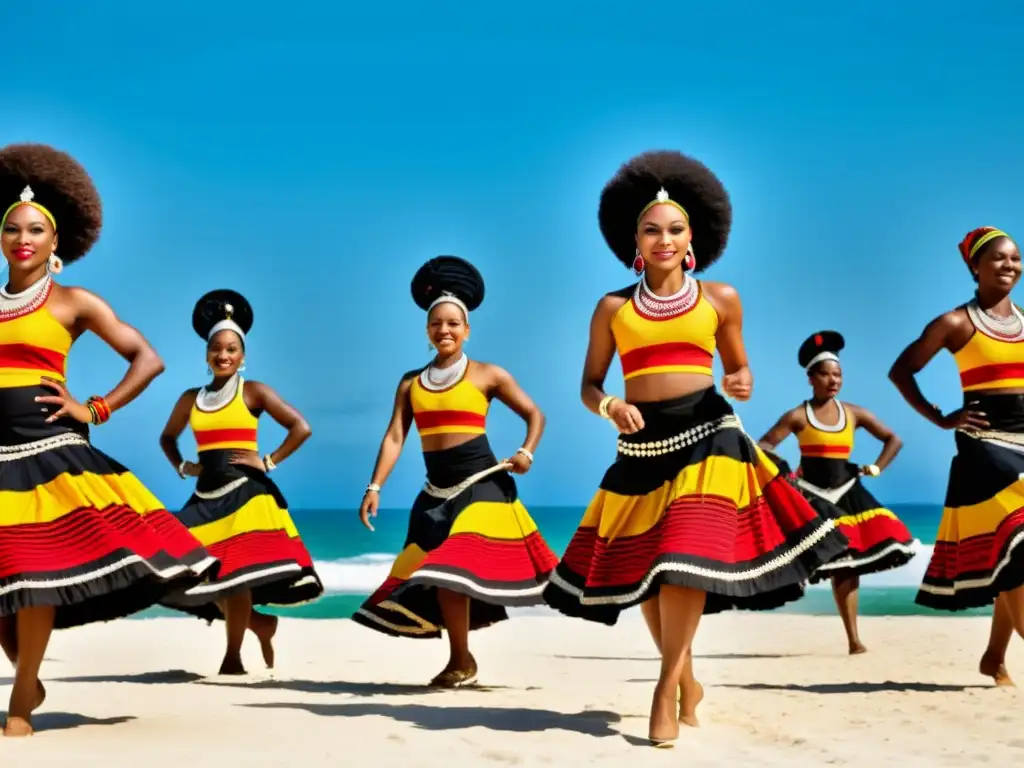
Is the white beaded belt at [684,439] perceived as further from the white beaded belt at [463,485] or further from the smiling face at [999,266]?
the smiling face at [999,266]

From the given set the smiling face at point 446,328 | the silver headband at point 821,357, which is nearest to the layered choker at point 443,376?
the smiling face at point 446,328

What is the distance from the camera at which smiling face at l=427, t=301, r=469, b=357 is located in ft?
29.8

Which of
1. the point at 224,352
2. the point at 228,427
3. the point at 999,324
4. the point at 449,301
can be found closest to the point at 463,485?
the point at 449,301

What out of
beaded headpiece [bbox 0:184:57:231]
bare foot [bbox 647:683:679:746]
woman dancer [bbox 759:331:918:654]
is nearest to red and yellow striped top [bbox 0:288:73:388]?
beaded headpiece [bbox 0:184:57:231]

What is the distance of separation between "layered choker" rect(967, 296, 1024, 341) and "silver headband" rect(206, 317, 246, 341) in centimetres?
499

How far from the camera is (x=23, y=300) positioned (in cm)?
666

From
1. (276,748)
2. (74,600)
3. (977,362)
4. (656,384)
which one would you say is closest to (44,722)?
(74,600)

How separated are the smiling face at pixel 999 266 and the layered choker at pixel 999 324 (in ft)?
0.45

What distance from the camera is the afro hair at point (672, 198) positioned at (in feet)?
22.7

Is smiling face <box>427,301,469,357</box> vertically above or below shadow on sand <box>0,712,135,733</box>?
above

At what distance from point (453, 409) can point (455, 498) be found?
55 centimetres

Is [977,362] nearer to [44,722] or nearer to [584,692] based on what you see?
[584,692]

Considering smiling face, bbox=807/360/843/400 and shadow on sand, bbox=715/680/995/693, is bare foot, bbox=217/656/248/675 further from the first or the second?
smiling face, bbox=807/360/843/400

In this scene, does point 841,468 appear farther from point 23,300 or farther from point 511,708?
point 23,300
